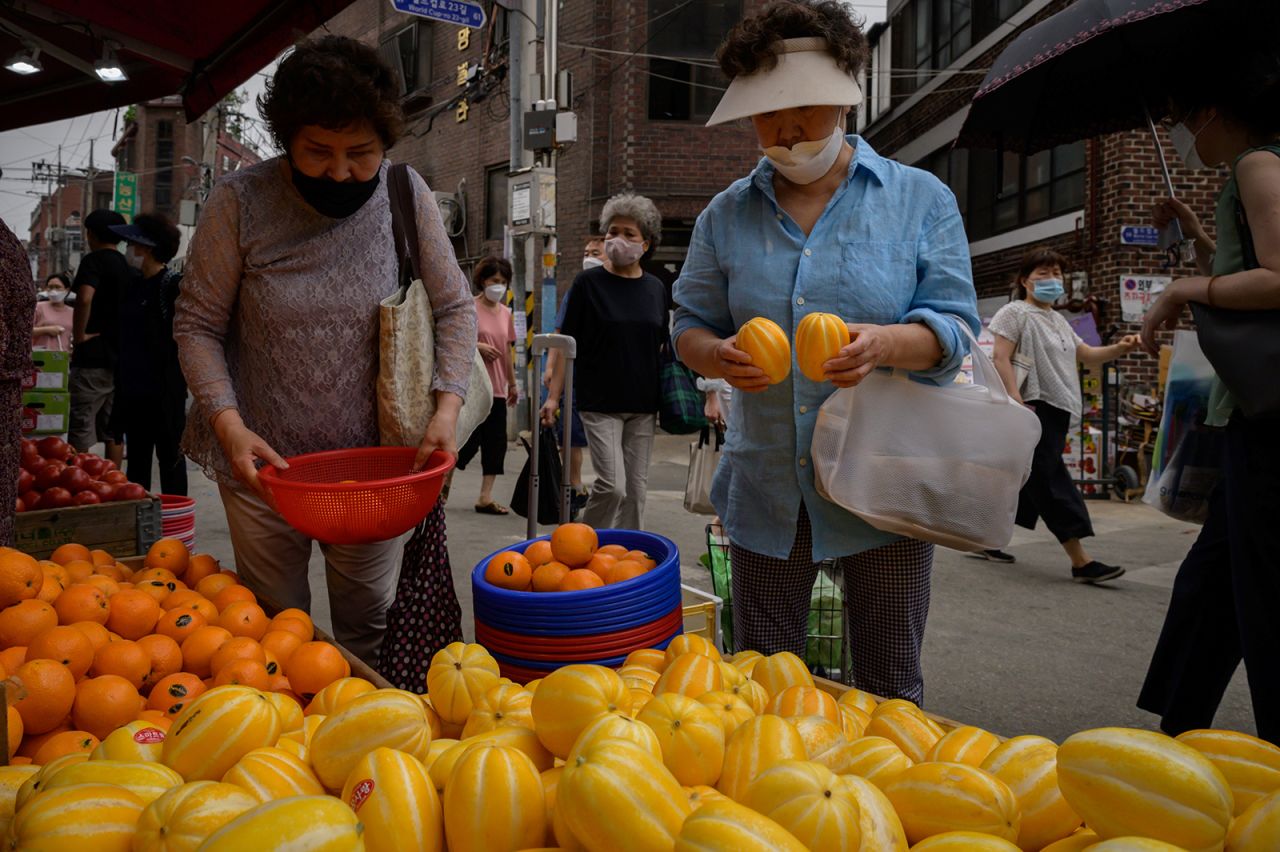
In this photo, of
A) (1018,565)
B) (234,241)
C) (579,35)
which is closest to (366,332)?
(234,241)

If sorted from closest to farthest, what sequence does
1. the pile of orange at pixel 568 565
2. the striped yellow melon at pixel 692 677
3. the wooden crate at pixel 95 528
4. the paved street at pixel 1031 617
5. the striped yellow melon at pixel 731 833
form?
the striped yellow melon at pixel 731 833
the striped yellow melon at pixel 692 677
the pile of orange at pixel 568 565
the paved street at pixel 1031 617
the wooden crate at pixel 95 528

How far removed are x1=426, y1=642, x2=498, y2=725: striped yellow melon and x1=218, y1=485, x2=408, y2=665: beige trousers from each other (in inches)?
39.6

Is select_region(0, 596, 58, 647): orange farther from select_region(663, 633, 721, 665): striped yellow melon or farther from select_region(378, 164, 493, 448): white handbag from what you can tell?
select_region(663, 633, 721, 665): striped yellow melon

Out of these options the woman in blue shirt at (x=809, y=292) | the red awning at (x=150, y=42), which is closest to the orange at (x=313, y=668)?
the woman in blue shirt at (x=809, y=292)

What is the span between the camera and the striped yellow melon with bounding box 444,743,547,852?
1.12 metres

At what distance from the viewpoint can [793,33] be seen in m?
2.12

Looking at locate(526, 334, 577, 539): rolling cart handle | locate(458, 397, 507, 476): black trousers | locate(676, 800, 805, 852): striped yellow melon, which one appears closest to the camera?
locate(676, 800, 805, 852): striped yellow melon

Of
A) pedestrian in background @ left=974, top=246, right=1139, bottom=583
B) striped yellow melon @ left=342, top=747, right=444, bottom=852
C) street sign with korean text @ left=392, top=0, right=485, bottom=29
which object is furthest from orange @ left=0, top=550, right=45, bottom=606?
street sign with korean text @ left=392, top=0, right=485, bottom=29

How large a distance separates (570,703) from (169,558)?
76.3 inches

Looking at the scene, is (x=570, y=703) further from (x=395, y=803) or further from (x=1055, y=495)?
(x=1055, y=495)

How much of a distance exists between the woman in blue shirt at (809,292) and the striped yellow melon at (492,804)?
3.77ft

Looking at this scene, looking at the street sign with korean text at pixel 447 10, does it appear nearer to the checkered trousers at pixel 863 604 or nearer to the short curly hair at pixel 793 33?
the short curly hair at pixel 793 33

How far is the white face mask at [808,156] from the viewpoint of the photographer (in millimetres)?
2170

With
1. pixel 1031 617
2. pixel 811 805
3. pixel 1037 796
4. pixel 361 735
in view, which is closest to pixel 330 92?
pixel 361 735
